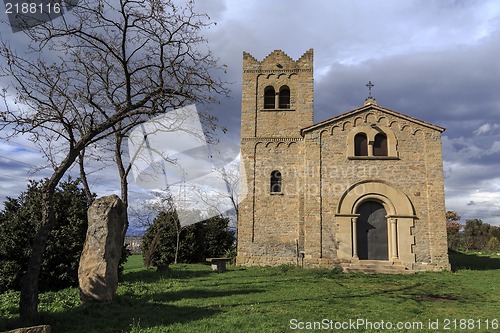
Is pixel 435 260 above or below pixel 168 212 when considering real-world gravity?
below

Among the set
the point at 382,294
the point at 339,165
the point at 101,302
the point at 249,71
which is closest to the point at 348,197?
the point at 339,165

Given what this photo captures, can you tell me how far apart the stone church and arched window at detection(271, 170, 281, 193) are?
0.05 metres

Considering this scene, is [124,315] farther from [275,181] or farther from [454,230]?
[454,230]

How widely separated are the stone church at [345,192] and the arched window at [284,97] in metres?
0.76

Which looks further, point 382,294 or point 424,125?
point 424,125

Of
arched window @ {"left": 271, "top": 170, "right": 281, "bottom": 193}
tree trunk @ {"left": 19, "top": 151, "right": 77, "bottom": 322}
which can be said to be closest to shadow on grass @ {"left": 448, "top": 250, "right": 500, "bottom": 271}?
arched window @ {"left": 271, "top": 170, "right": 281, "bottom": 193}

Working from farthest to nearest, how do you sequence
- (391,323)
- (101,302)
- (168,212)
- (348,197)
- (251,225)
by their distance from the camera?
(168,212)
(251,225)
(348,197)
(101,302)
(391,323)

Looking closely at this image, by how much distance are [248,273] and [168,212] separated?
414 inches

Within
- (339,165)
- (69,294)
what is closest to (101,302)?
(69,294)

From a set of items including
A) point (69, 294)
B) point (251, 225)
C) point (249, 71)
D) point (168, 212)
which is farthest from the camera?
point (168, 212)

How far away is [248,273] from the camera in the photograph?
15.7m

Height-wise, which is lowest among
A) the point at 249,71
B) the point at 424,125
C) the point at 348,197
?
the point at 348,197

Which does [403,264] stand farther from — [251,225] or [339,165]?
[251,225]

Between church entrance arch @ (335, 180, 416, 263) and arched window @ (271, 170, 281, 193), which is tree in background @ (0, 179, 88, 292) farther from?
church entrance arch @ (335, 180, 416, 263)
